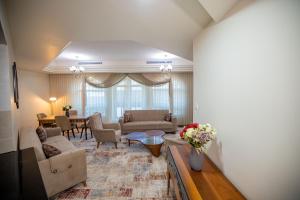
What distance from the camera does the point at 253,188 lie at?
1136mm

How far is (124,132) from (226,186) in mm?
4252

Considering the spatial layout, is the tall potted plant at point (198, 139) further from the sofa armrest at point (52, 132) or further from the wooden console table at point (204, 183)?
the sofa armrest at point (52, 132)

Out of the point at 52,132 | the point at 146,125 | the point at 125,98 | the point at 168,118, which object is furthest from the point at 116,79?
the point at 52,132

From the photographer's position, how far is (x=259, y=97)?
3.48 feet

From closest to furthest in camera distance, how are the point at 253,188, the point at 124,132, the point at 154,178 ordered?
the point at 253,188 < the point at 154,178 < the point at 124,132

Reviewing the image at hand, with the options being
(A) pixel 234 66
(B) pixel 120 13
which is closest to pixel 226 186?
(A) pixel 234 66

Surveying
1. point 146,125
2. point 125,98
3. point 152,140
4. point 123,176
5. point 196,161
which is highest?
→ point 125,98

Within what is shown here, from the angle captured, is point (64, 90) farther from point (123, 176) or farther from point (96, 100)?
point (123, 176)

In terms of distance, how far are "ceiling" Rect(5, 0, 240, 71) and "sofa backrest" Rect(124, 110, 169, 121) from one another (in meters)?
3.35

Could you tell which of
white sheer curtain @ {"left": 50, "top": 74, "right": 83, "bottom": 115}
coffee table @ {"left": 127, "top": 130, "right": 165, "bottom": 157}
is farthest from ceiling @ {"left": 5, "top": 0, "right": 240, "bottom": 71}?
white sheer curtain @ {"left": 50, "top": 74, "right": 83, "bottom": 115}

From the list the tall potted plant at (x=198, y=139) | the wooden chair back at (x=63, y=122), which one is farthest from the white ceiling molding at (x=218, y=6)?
the wooden chair back at (x=63, y=122)

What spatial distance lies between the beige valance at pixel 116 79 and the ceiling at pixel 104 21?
3487 millimetres

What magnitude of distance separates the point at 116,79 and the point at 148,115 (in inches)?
78.6

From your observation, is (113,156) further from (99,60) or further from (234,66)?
(99,60)
